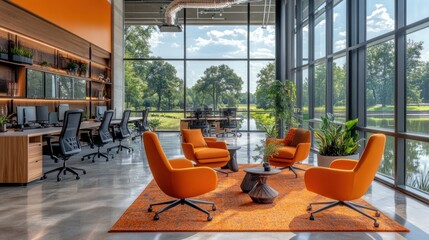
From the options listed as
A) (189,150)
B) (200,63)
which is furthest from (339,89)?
(200,63)

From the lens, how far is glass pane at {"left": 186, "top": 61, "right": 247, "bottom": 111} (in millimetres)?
15812

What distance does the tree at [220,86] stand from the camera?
15.9 metres

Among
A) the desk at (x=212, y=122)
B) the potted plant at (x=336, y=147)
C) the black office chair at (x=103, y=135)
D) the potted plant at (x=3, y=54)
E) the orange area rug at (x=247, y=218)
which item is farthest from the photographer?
the desk at (x=212, y=122)

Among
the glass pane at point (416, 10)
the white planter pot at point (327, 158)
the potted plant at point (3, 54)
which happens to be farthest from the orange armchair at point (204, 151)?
the potted plant at point (3, 54)

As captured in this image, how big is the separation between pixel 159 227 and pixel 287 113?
268 inches

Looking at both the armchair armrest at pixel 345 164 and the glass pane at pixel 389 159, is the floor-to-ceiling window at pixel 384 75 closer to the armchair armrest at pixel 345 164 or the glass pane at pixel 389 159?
the glass pane at pixel 389 159

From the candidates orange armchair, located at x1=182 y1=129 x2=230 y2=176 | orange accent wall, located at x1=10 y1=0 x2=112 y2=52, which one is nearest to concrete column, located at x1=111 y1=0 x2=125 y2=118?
orange accent wall, located at x1=10 y1=0 x2=112 y2=52

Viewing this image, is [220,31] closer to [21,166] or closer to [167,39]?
[167,39]

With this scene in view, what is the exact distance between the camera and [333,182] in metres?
3.72

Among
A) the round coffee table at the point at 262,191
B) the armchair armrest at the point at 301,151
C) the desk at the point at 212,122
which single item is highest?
the desk at the point at 212,122

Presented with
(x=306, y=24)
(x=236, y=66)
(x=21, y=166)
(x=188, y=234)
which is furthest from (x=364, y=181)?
(x=236, y=66)

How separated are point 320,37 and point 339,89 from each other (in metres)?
1.99

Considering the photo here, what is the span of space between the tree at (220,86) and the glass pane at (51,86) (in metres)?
7.39

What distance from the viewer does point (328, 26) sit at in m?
8.34
